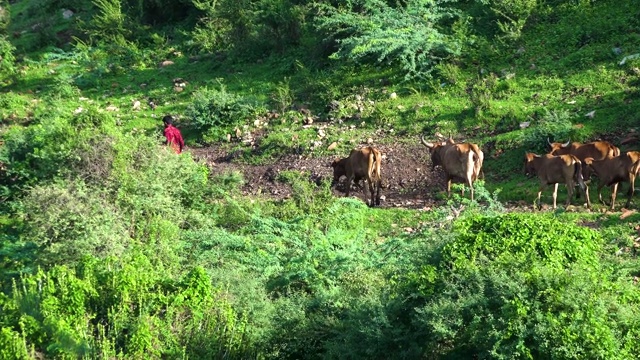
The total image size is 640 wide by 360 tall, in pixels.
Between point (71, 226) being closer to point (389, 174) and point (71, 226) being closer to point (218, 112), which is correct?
point (389, 174)

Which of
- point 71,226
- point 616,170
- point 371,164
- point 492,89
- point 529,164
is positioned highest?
point 492,89

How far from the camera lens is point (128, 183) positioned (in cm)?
1606

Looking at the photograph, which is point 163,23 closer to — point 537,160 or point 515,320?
point 537,160

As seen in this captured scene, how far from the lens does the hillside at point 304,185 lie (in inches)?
412

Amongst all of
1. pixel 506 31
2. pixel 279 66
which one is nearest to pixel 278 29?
pixel 279 66

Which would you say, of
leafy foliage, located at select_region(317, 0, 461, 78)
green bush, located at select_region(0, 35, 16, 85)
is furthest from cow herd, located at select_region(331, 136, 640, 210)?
green bush, located at select_region(0, 35, 16, 85)

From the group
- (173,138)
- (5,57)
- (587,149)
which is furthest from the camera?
(5,57)

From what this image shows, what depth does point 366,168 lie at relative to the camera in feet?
59.9

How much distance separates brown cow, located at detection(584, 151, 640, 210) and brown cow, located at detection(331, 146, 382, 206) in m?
4.01

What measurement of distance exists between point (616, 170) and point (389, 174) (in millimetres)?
4757

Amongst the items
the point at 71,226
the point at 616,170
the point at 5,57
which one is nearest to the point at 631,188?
the point at 616,170

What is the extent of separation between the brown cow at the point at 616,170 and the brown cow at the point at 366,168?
13.1 ft

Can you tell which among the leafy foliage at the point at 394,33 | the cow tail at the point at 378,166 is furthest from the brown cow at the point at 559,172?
the leafy foliage at the point at 394,33

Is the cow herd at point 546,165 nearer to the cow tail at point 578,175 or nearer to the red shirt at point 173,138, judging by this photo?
the cow tail at point 578,175
